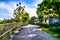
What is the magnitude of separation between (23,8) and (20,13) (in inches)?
200

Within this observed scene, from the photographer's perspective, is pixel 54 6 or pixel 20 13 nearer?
pixel 54 6

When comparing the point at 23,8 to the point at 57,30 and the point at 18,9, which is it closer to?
the point at 18,9

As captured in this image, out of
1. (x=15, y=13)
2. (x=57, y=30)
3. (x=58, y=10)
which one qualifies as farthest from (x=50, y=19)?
(x=15, y=13)

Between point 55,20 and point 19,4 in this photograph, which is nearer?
point 55,20

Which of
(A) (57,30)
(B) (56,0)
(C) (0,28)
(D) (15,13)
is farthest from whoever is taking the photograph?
(D) (15,13)

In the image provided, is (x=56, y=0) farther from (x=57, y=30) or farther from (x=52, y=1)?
(x=57, y=30)

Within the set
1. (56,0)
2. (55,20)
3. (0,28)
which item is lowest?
(55,20)

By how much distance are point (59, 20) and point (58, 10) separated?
19130 mm

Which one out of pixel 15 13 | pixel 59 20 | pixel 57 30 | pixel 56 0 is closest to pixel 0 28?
pixel 57 30

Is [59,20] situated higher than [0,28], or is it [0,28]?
[0,28]

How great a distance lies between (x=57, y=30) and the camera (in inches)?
1312

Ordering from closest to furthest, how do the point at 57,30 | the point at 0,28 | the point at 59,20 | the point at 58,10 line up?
the point at 0,28, the point at 57,30, the point at 58,10, the point at 59,20

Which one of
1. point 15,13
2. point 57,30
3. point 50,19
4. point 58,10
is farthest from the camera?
point 15,13

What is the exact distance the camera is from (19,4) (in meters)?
112
